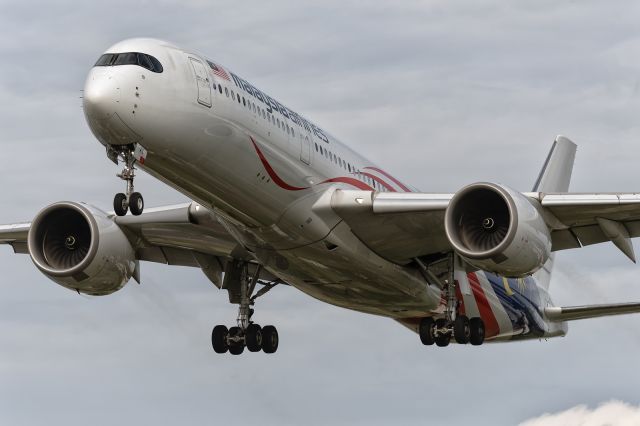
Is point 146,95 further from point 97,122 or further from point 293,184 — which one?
point 293,184

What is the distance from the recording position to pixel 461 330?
37250 millimetres

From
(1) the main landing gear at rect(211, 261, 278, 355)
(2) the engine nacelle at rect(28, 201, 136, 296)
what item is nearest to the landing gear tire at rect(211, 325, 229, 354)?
(1) the main landing gear at rect(211, 261, 278, 355)

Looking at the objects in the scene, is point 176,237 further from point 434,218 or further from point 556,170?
point 556,170

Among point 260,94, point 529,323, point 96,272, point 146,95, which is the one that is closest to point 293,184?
point 260,94

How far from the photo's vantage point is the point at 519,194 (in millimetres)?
33156

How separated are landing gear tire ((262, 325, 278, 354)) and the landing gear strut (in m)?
4.34

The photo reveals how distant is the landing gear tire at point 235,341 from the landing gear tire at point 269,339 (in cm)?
67

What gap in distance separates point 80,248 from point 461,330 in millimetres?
10728

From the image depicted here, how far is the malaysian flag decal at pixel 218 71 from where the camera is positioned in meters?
32.0

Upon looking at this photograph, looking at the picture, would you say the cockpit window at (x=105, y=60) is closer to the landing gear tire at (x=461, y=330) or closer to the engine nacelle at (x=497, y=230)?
the engine nacelle at (x=497, y=230)

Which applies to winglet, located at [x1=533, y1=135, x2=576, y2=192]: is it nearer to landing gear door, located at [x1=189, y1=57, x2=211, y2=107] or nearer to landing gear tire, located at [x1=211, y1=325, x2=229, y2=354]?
landing gear tire, located at [x1=211, y1=325, x2=229, y2=354]

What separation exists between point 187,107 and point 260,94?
301cm

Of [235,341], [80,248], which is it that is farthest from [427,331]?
[80,248]

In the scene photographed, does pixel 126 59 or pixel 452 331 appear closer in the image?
pixel 126 59
